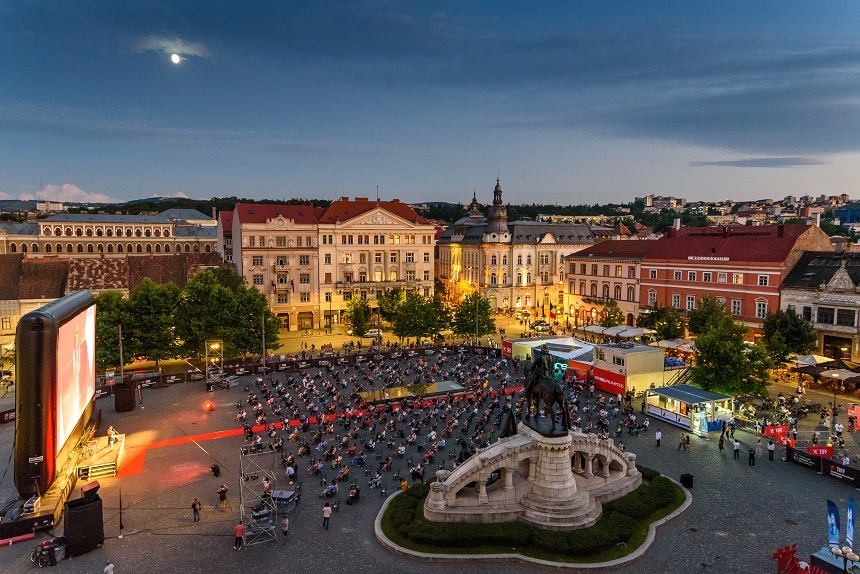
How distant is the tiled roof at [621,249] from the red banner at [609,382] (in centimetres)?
3508

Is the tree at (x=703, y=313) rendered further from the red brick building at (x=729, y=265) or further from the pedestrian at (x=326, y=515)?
the pedestrian at (x=326, y=515)

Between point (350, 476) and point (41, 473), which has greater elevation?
point (41, 473)

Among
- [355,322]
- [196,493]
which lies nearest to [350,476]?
[196,493]

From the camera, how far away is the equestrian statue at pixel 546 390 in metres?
24.6

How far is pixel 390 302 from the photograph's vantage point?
2960 inches

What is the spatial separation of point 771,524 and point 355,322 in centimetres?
5110

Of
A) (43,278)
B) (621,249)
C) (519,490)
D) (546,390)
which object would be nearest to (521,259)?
(621,249)

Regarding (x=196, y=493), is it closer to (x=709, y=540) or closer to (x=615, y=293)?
(x=709, y=540)

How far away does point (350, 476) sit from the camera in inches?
1170

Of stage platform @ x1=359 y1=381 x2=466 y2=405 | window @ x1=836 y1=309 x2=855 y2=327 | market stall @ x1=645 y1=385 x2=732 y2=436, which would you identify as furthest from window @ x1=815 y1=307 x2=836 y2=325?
stage platform @ x1=359 y1=381 x2=466 y2=405

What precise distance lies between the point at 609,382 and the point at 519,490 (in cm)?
2330

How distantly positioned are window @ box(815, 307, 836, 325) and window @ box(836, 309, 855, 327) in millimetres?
474

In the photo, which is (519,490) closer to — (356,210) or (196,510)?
(196,510)

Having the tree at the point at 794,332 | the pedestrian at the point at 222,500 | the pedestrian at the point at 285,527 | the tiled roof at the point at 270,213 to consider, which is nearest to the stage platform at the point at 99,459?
the pedestrian at the point at 222,500
